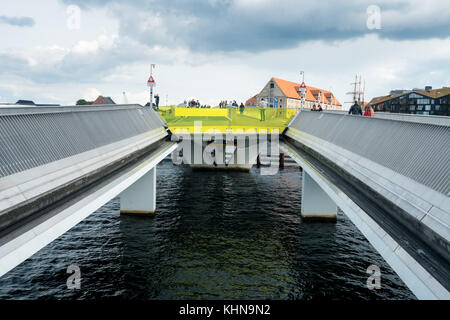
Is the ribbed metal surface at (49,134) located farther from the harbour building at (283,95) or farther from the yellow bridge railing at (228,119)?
the harbour building at (283,95)

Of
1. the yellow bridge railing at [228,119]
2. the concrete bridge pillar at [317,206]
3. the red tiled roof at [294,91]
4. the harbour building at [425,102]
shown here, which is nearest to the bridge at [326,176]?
the concrete bridge pillar at [317,206]

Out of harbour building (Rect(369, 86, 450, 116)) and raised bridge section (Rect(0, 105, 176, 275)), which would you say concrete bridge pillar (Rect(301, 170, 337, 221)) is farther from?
harbour building (Rect(369, 86, 450, 116))

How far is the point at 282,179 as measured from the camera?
40.3 meters

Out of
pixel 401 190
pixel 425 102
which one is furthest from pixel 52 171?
pixel 425 102

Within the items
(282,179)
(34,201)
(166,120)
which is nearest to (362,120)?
(34,201)

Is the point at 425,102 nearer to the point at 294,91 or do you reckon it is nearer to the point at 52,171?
the point at 294,91

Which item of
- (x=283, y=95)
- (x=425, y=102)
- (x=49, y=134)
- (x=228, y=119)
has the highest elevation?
(x=283, y=95)

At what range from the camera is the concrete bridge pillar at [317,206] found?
25141mm

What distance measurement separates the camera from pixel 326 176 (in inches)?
595

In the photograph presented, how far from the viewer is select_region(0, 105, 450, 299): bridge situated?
740 centimetres

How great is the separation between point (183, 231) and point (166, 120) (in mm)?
11994

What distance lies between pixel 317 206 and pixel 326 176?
1089 centimetres
